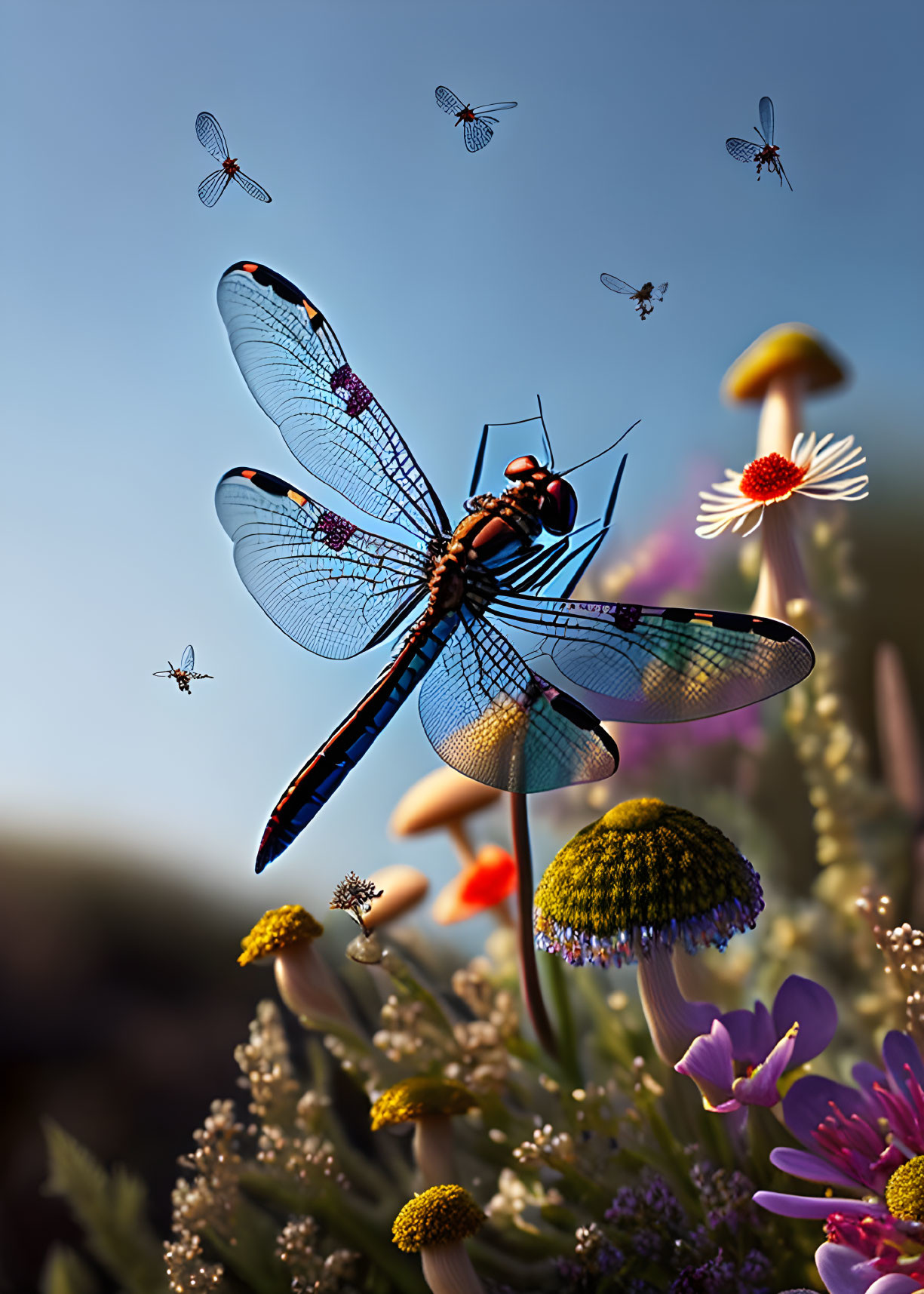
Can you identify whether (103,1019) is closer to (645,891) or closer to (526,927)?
(526,927)

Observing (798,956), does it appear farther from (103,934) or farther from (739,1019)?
(103,934)

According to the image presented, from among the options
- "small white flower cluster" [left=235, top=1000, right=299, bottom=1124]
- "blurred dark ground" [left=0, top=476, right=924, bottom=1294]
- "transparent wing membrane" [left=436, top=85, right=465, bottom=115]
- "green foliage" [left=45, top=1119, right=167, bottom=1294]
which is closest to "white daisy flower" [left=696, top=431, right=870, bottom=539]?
"blurred dark ground" [left=0, top=476, right=924, bottom=1294]

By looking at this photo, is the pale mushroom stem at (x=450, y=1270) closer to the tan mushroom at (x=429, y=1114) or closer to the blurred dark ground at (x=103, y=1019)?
the tan mushroom at (x=429, y=1114)

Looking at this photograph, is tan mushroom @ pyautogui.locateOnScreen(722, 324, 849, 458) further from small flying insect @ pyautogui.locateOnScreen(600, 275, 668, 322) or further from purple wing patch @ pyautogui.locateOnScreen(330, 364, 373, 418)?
purple wing patch @ pyautogui.locateOnScreen(330, 364, 373, 418)

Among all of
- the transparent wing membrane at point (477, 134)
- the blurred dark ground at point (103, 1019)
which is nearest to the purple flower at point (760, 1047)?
the blurred dark ground at point (103, 1019)

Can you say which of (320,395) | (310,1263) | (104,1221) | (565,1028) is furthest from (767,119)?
(104,1221)

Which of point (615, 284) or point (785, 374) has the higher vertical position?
point (615, 284)
